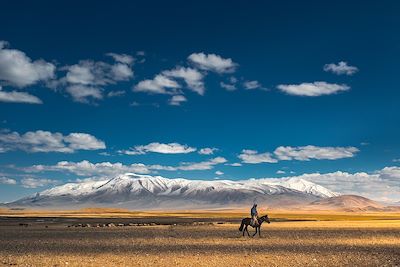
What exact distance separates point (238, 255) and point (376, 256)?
6.61m

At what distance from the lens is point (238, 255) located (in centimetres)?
2505

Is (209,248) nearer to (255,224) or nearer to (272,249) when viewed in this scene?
(272,249)

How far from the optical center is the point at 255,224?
126 ft

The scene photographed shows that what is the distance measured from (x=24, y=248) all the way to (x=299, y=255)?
15.9 metres

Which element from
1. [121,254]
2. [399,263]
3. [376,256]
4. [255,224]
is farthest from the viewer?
[255,224]

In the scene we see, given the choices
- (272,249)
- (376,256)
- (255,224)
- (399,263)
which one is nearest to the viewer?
(399,263)

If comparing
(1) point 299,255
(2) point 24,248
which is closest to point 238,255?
(1) point 299,255

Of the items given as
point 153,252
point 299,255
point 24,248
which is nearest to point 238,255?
point 299,255

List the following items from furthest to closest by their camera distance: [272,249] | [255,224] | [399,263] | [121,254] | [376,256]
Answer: [255,224], [272,249], [121,254], [376,256], [399,263]

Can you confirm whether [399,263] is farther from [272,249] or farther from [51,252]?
[51,252]

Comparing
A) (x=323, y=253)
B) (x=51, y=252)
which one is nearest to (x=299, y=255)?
(x=323, y=253)

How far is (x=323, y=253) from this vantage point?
25.7 metres

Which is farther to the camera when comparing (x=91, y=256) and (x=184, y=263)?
(x=91, y=256)

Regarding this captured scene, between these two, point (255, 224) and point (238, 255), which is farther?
point (255, 224)
